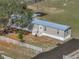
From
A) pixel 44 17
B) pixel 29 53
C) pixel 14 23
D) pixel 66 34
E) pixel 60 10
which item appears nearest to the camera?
pixel 29 53

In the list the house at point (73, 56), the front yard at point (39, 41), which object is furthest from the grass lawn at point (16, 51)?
the house at point (73, 56)

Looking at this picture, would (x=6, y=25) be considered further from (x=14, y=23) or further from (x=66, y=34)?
(x=66, y=34)

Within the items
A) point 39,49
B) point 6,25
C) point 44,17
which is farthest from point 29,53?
point 44,17

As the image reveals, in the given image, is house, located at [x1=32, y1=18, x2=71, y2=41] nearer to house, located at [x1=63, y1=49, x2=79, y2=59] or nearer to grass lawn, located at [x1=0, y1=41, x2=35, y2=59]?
grass lawn, located at [x1=0, y1=41, x2=35, y2=59]

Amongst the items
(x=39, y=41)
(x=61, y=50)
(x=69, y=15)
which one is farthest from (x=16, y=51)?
(x=69, y=15)

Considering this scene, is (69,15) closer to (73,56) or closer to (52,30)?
(52,30)

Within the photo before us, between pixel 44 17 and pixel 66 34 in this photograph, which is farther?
pixel 44 17

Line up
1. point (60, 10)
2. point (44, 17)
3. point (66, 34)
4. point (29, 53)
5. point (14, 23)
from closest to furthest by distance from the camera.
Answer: point (29, 53) → point (66, 34) → point (14, 23) → point (44, 17) → point (60, 10)
